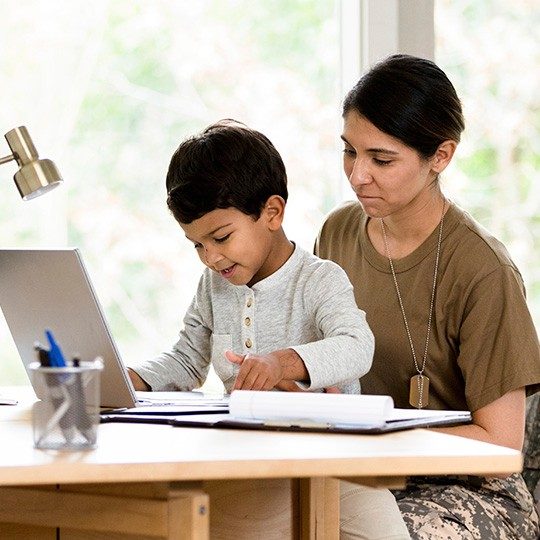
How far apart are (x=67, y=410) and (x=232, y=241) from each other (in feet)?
2.35

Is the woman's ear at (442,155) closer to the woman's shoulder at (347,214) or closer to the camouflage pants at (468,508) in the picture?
the woman's shoulder at (347,214)

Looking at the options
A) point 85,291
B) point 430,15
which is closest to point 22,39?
point 430,15


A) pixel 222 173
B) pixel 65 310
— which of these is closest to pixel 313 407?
pixel 65 310

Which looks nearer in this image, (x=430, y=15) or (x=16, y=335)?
(x=16, y=335)

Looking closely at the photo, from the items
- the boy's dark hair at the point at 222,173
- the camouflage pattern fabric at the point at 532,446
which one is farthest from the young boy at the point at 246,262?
the camouflage pattern fabric at the point at 532,446

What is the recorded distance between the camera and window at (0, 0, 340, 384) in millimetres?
2797

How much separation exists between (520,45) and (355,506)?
6.25 feet

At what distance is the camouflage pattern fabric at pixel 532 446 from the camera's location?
2203 mm

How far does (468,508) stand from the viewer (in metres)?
1.89

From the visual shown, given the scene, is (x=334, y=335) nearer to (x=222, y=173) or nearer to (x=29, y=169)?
(x=222, y=173)

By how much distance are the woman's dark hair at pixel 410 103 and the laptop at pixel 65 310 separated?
68 cm

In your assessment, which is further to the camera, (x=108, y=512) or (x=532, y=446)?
(x=532, y=446)

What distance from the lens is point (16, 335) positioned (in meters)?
1.63

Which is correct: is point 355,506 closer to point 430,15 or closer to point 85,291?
point 85,291
